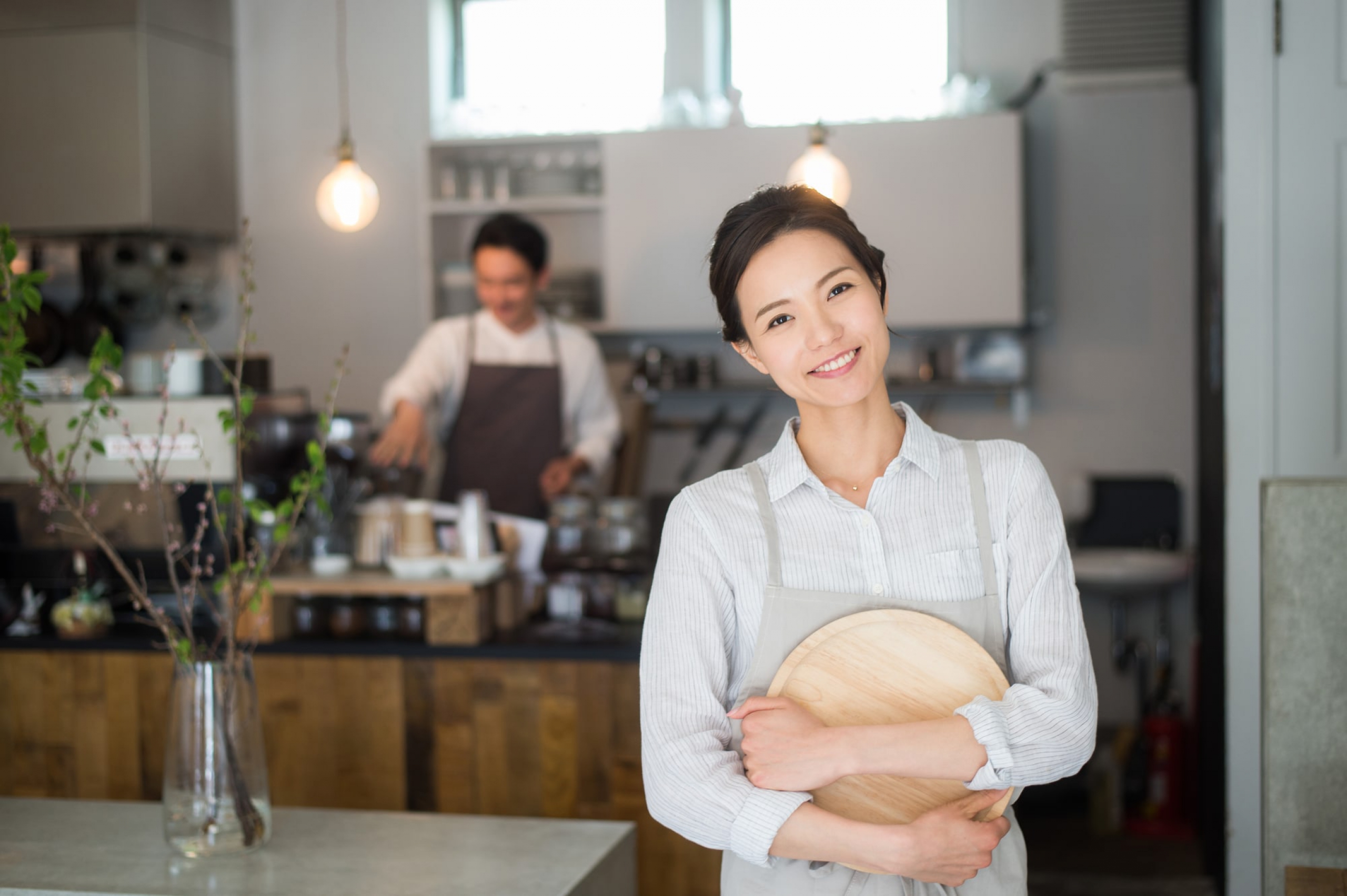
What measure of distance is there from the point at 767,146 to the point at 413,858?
3.22 m

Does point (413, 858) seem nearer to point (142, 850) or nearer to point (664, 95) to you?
point (142, 850)

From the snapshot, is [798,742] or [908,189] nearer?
[798,742]

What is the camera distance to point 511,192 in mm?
4641

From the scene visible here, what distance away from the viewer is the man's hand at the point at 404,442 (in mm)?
3531

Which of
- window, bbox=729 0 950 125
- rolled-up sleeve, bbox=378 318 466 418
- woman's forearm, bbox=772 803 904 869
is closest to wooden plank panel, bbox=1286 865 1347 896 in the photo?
woman's forearm, bbox=772 803 904 869

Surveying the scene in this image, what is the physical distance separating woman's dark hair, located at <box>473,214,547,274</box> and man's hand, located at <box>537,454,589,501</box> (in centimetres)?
64

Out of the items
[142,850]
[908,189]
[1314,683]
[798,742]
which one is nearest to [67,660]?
[142,850]

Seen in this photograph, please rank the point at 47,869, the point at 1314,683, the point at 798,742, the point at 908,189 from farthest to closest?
the point at 908,189
the point at 1314,683
the point at 47,869
the point at 798,742

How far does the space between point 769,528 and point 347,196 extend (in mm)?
2379

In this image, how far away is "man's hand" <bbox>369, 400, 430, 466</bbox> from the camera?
3.53m

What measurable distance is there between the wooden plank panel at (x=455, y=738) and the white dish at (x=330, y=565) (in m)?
0.35

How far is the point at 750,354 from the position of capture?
149 centimetres

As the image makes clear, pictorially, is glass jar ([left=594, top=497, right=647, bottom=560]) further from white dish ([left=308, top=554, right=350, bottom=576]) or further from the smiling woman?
the smiling woman

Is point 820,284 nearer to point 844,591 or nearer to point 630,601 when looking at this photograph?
point 844,591
